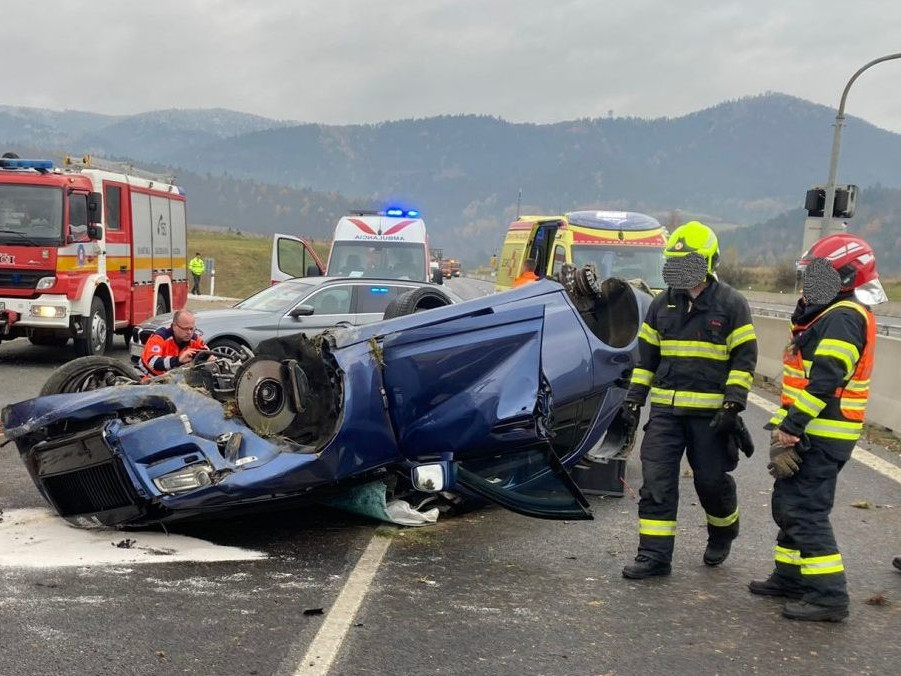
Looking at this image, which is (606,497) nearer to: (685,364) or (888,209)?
(685,364)

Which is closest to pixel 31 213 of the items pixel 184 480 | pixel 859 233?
pixel 184 480

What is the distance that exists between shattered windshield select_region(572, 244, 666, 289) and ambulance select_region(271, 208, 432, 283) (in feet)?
8.67

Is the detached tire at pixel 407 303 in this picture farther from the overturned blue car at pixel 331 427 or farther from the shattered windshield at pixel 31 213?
the shattered windshield at pixel 31 213

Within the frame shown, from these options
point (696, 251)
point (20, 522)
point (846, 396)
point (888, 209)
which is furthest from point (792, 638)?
point (888, 209)

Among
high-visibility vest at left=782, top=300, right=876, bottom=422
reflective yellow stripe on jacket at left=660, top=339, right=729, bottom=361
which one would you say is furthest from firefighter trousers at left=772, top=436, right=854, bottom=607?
reflective yellow stripe on jacket at left=660, top=339, right=729, bottom=361

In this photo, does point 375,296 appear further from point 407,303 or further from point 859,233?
point 859,233

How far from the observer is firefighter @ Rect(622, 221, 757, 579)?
179 inches

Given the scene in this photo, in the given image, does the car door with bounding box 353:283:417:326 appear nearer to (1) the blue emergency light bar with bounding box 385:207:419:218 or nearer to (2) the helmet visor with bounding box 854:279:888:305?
(1) the blue emergency light bar with bounding box 385:207:419:218

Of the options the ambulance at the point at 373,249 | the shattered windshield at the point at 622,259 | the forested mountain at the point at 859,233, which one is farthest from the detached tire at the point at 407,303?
the forested mountain at the point at 859,233

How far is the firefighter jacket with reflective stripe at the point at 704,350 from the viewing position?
452 cm

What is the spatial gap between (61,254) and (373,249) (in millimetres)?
5064

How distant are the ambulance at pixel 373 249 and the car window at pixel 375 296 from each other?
3515mm

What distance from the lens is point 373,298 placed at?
Result: 11.1 metres

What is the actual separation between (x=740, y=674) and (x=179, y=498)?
2.58 metres
